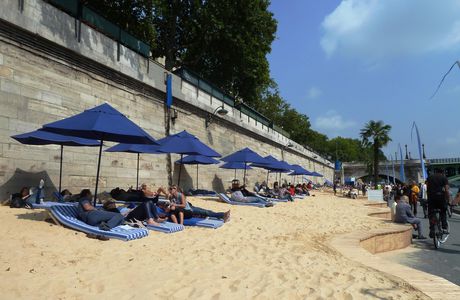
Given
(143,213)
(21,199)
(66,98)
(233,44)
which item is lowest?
(143,213)

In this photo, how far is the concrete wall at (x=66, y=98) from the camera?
866 cm

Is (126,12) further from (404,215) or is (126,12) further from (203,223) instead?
(404,215)

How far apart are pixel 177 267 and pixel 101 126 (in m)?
3.17

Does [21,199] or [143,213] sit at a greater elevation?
[21,199]

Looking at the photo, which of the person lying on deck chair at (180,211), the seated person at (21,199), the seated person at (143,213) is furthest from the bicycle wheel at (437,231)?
the seated person at (21,199)

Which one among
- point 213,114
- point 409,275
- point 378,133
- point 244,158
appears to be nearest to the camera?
point 409,275

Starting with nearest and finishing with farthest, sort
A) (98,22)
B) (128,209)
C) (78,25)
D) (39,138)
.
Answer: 1. (39,138)
2. (128,209)
3. (78,25)
4. (98,22)

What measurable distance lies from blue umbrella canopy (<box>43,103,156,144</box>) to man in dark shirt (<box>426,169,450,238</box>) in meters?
6.09

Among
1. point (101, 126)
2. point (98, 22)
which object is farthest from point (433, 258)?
point (98, 22)

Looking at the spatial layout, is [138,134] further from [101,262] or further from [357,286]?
[357,286]

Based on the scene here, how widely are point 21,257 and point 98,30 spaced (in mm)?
8518

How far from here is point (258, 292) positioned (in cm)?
399

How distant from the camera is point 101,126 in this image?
22.3 feet

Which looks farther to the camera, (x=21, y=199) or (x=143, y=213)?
(x=21, y=199)
